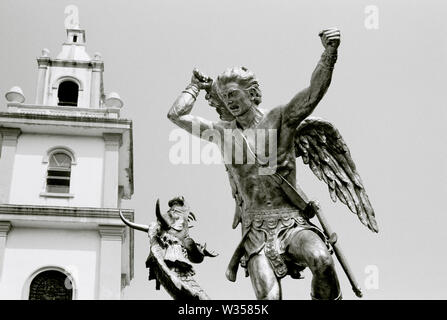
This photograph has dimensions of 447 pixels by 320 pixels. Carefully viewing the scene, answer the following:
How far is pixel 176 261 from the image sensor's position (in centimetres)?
687

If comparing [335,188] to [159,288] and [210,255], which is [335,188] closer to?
[210,255]

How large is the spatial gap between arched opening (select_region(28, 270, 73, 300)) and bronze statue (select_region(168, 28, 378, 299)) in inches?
960

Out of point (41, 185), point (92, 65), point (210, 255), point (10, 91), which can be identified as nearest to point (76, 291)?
point (41, 185)

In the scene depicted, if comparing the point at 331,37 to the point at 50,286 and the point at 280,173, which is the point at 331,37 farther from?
the point at 50,286

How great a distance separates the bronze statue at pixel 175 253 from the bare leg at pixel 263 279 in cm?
41

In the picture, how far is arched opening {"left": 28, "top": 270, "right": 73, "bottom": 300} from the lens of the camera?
30.8m

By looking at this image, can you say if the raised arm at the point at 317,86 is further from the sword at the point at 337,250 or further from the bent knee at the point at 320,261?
the bent knee at the point at 320,261

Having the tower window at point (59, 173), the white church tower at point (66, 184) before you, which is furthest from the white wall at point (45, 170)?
the tower window at point (59, 173)

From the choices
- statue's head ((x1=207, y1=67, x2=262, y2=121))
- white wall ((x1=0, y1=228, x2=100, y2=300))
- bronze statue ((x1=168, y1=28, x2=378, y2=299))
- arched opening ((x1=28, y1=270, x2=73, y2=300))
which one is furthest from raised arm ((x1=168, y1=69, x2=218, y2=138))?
white wall ((x1=0, y1=228, x2=100, y2=300))

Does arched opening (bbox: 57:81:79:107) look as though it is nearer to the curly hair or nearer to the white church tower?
the white church tower

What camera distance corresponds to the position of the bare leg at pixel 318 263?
644cm

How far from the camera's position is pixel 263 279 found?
261 inches

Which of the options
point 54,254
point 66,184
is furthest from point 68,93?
point 54,254
